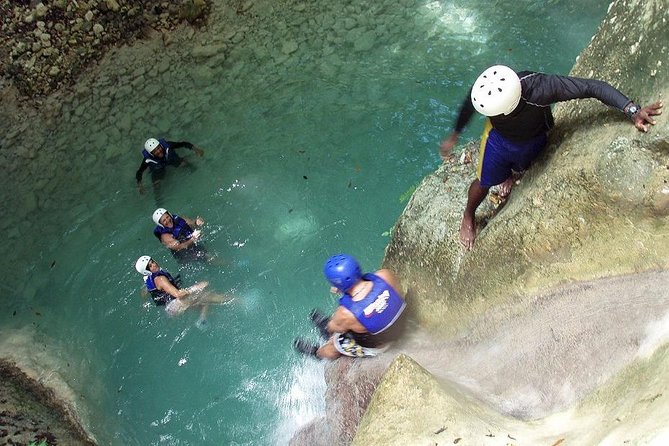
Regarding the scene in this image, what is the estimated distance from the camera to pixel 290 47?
11.1 meters

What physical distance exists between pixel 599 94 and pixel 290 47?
8.17 m

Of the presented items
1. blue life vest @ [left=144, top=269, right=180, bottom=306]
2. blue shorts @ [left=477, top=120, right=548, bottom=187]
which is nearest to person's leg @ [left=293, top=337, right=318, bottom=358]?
blue life vest @ [left=144, top=269, right=180, bottom=306]

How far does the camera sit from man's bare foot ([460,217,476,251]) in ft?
18.0

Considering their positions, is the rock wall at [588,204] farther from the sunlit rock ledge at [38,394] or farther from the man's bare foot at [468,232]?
the sunlit rock ledge at [38,394]

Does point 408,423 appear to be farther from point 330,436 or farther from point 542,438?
point 330,436

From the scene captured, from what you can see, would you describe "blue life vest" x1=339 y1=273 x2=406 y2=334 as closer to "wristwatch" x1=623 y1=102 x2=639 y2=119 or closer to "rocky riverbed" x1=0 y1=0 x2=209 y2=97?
"wristwatch" x1=623 y1=102 x2=639 y2=119

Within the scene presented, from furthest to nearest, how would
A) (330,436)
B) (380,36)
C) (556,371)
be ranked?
(380,36), (330,436), (556,371)

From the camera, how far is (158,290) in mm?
8281

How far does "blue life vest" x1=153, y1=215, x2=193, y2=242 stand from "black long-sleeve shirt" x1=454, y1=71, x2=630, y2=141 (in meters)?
5.81

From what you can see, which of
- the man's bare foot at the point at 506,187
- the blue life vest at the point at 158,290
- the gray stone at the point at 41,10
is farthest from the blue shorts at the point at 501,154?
the gray stone at the point at 41,10

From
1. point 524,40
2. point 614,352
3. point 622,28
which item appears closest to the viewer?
point 614,352

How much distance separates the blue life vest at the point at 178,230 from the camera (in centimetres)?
866

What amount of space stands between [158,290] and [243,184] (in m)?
2.45

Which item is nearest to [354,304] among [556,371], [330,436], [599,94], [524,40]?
[330,436]
